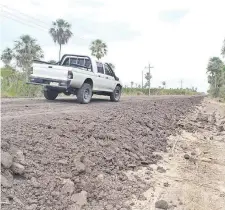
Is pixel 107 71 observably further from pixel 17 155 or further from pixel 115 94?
pixel 17 155

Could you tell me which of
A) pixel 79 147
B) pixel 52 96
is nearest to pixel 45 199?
pixel 79 147

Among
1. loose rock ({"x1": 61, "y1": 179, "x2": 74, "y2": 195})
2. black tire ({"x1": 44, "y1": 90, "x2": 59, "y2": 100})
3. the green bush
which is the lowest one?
loose rock ({"x1": 61, "y1": 179, "x2": 74, "y2": 195})

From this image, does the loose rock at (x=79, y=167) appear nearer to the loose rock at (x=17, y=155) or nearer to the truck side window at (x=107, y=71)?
the loose rock at (x=17, y=155)

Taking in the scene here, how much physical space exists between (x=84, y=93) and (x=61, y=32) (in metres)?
46.0

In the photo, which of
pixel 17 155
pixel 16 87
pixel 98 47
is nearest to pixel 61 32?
pixel 98 47

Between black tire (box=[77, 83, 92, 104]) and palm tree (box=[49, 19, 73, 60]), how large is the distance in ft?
142

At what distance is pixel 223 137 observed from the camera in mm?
13266

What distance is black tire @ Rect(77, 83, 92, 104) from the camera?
1416cm

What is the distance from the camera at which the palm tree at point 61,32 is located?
187 feet

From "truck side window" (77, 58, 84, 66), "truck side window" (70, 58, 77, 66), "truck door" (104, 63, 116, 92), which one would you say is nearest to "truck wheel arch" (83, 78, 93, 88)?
"truck side window" (77, 58, 84, 66)

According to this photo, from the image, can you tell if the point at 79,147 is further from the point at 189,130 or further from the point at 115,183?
the point at 189,130

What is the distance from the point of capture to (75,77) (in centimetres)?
1355

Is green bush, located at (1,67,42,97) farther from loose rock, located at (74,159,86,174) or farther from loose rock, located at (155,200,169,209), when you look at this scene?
loose rock, located at (155,200,169,209)

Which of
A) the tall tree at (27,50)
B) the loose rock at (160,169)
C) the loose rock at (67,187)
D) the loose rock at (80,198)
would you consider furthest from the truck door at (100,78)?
the tall tree at (27,50)
